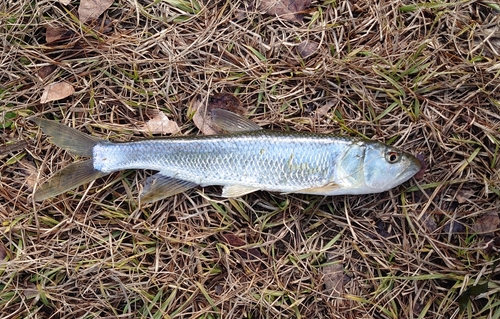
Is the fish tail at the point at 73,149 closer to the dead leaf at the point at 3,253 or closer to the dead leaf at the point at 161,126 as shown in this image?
the dead leaf at the point at 161,126

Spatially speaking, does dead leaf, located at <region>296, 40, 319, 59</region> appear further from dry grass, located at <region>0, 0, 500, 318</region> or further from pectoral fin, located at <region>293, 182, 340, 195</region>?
pectoral fin, located at <region>293, 182, 340, 195</region>

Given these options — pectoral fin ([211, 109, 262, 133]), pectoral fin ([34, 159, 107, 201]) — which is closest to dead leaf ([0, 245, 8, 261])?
pectoral fin ([34, 159, 107, 201])

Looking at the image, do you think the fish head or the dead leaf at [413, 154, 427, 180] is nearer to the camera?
the fish head

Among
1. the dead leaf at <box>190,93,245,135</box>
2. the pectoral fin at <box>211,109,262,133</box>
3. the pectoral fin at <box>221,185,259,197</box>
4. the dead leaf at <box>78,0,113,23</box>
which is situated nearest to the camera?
the pectoral fin at <box>221,185,259,197</box>

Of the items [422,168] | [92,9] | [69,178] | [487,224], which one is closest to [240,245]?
[69,178]

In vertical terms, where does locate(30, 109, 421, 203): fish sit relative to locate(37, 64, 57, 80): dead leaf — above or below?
below

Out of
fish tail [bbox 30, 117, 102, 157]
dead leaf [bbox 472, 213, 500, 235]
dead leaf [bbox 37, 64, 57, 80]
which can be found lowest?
dead leaf [bbox 472, 213, 500, 235]

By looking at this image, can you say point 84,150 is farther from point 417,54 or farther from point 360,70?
point 417,54
